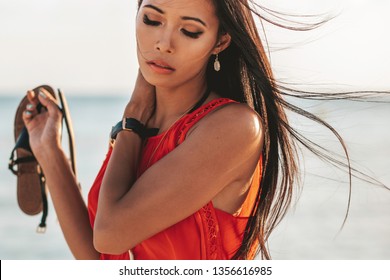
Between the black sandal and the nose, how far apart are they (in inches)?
28.9

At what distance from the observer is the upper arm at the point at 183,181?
290 centimetres

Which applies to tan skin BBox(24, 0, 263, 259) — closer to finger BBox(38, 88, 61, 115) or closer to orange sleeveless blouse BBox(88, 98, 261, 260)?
orange sleeveless blouse BBox(88, 98, 261, 260)

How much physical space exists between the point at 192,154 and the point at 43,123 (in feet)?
2.96

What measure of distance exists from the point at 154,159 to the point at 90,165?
1186 cm

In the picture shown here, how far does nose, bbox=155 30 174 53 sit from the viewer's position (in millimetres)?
2979

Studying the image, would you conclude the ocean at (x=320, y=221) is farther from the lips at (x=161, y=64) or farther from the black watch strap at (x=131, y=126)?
the lips at (x=161, y=64)

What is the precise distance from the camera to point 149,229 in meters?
2.93

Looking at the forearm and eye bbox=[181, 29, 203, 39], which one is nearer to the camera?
eye bbox=[181, 29, 203, 39]

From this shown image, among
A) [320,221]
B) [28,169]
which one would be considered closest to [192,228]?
[28,169]

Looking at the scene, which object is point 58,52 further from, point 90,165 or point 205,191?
point 205,191

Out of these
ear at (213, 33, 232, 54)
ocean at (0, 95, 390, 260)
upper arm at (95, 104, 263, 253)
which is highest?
ear at (213, 33, 232, 54)

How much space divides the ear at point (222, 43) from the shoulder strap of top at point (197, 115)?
0.18 metres

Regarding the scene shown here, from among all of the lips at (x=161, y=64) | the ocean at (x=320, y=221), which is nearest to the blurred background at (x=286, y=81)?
the ocean at (x=320, y=221)

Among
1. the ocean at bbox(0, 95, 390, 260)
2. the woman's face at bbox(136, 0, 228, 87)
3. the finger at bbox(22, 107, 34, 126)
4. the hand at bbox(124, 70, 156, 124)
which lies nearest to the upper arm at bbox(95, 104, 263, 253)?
the woman's face at bbox(136, 0, 228, 87)
